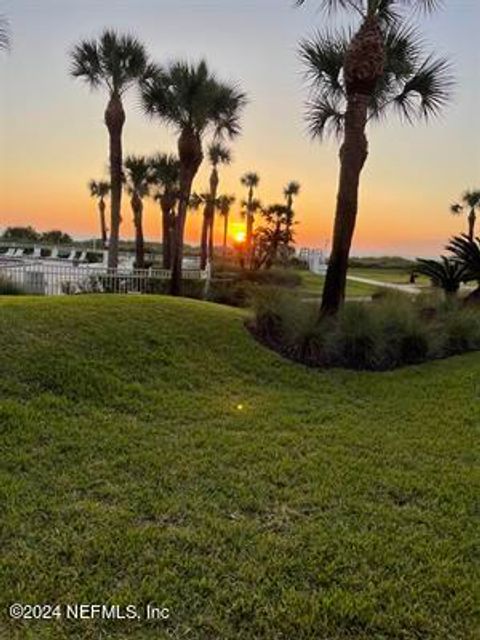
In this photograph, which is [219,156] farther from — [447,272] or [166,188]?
[447,272]

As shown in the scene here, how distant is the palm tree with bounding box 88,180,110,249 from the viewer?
48.1 meters

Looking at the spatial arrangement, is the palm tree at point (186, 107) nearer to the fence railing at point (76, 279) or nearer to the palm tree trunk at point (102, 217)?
the fence railing at point (76, 279)

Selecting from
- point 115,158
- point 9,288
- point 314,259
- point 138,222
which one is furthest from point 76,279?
point 314,259

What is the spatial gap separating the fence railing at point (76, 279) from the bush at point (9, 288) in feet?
0.52

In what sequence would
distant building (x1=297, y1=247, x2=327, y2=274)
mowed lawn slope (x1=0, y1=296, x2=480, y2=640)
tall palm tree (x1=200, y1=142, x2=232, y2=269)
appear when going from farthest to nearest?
distant building (x1=297, y1=247, x2=327, y2=274) < tall palm tree (x1=200, y1=142, x2=232, y2=269) < mowed lawn slope (x1=0, y1=296, x2=480, y2=640)

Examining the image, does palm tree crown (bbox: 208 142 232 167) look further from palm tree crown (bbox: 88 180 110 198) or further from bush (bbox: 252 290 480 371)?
bush (bbox: 252 290 480 371)

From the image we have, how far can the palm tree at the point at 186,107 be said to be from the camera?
17.3m

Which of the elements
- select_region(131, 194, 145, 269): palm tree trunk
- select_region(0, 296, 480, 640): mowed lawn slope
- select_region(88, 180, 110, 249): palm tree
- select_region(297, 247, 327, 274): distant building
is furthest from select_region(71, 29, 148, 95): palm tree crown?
select_region(88, 180, 110, 249): palm tree

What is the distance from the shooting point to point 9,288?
13438 millimetres

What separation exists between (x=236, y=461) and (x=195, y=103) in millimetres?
14869

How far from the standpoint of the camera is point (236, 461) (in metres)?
4.56

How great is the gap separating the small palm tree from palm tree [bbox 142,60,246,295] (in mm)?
7475

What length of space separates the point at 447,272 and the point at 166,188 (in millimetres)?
20068

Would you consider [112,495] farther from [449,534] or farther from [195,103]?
[195,103]
